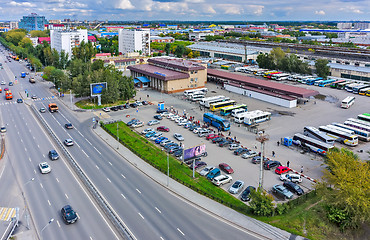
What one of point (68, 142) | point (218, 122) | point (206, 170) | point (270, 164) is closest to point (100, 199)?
point (206, 170)

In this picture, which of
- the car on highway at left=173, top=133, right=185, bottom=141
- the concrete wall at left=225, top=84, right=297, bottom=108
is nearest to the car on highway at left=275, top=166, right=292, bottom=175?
the car on highway at left=173, top=133, right=185, bottom=141

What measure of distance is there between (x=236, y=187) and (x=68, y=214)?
53.8ft

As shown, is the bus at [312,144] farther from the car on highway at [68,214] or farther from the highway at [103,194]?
the car on highway at [68,214]

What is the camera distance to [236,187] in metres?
32.2

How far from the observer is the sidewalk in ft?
82.8

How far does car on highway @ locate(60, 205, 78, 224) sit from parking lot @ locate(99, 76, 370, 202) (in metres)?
15.3

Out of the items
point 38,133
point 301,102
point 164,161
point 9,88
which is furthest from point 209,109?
point 9,88

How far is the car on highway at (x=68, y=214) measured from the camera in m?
25.9

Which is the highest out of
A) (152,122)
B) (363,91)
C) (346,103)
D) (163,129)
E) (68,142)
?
(363,91)

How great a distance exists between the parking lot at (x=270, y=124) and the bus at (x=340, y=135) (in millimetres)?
990

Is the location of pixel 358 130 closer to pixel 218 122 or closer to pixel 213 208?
pixel 218 122

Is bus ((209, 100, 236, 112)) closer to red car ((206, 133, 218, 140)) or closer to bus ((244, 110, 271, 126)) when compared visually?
bus ((244, 110, 271, 126))

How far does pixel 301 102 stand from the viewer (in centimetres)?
6669

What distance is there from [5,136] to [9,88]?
42.8m
